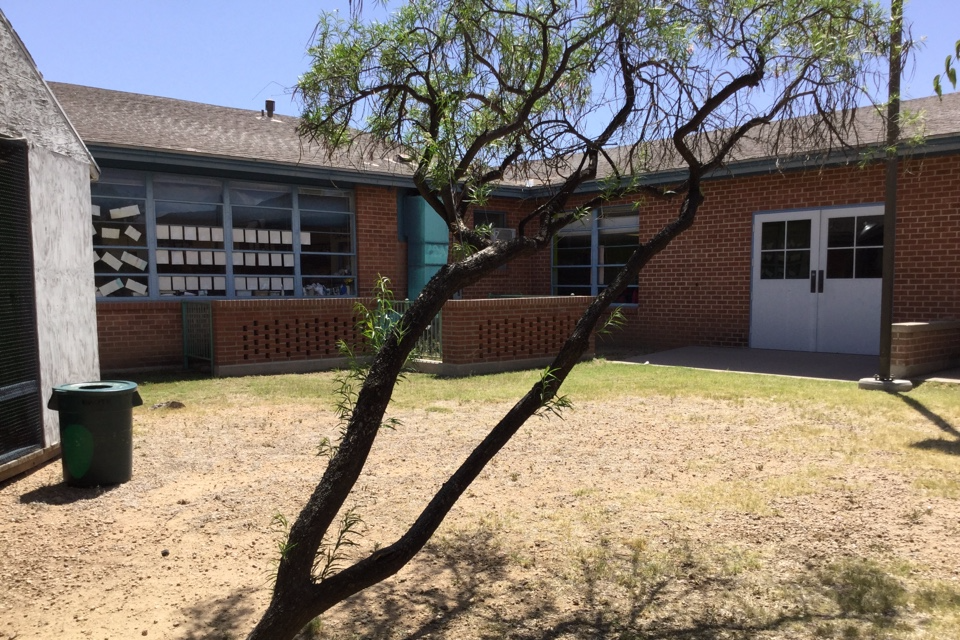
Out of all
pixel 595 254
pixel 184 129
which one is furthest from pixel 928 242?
pixel 184 129

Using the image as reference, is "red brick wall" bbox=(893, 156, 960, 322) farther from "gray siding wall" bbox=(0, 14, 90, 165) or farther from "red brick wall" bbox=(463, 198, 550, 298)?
"gray siding wall" bbox=(0, 14, 90, 165)

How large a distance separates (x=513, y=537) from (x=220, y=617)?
175cm

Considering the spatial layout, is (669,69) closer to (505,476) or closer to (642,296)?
(505,476)

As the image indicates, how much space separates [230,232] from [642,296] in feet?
27.0

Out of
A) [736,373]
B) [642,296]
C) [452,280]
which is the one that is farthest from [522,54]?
Result: [642,296]

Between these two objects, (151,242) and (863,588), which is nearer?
(863,588)

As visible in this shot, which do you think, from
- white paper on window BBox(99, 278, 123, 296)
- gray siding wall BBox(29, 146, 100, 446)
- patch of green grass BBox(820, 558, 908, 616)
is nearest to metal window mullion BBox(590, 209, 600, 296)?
white paper on window BBox(99, 278, 123, 296)

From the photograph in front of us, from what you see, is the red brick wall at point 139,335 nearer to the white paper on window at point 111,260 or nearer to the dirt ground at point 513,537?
the white paper on window at point 111,260

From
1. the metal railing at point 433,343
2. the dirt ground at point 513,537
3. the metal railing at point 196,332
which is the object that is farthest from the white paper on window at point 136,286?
the dirt ground at point 513,537

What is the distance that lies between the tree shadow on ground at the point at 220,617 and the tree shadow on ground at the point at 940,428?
563cm

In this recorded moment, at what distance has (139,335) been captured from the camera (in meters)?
11.8

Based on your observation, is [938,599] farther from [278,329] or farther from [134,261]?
[134,261]

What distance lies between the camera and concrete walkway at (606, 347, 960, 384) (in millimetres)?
10633

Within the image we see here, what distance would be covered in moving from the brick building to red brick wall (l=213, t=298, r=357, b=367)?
0.08 feet
